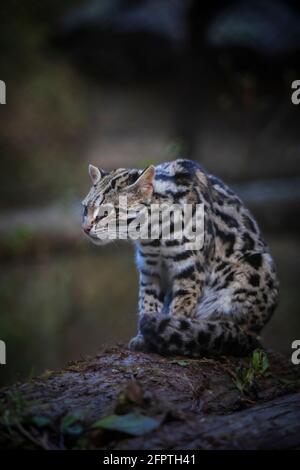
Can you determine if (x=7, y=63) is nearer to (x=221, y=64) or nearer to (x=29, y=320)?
(x=221, y=64)

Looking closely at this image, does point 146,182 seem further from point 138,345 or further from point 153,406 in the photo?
point 153,406

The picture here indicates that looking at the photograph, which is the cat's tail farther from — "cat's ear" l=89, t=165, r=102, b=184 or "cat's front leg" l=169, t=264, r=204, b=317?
"cat's ear" l=89, t=165, r=102, b=184

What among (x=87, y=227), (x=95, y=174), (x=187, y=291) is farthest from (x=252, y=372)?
(x=95, y=174)

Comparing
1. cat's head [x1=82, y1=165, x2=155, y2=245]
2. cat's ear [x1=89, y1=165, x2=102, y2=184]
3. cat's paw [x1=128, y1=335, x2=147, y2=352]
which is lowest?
cat's paw [x1=128, y1=335, x2=147, y2=352]

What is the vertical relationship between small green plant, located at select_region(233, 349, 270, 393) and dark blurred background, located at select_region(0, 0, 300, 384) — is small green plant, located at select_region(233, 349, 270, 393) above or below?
below

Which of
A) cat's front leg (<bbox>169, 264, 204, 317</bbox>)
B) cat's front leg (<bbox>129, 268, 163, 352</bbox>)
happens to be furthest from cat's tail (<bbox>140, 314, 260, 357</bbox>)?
cat's front leg (<bbox>129, 268, 163, 352</bbox>)

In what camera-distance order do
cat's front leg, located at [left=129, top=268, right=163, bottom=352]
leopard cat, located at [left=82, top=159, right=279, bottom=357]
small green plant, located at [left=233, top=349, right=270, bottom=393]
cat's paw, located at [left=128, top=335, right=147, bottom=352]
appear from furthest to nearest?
cat's front leg, located at [left=129, top=268, right=163, bottom=352], cat's paw, located at [left=128, top=335, right=147, bottom=352], leopard cat, located at [left=82, top=159, right=279, bottom=357], small green plant, located at [left=233, top=349, right=270, bottom=393]

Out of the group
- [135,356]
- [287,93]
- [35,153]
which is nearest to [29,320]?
[35,153]

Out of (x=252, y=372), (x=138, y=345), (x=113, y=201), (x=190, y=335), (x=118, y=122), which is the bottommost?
(x=252, y=372)

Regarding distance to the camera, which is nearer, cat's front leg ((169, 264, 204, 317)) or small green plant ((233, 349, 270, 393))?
small green plant ((233, 349, 270, 393))
